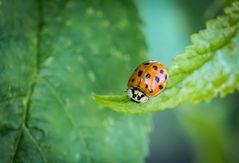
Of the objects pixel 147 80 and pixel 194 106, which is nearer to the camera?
pixel 147 80

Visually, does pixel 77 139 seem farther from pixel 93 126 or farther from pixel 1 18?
pixel 1 18

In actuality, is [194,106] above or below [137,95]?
above

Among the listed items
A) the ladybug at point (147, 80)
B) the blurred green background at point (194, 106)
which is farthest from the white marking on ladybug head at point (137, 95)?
the blurred green background at point (194, 106)

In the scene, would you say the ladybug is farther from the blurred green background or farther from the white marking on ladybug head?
the blurred green background

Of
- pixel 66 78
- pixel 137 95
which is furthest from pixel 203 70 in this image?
pixel 66 78

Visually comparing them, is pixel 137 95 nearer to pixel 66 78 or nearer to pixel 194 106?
pixel 66 78

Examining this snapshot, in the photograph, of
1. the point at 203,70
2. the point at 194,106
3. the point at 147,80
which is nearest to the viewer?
the point at 203,70

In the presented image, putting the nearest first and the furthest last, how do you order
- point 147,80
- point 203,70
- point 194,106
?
point 203,70 → point 147,80 → point 194,106
